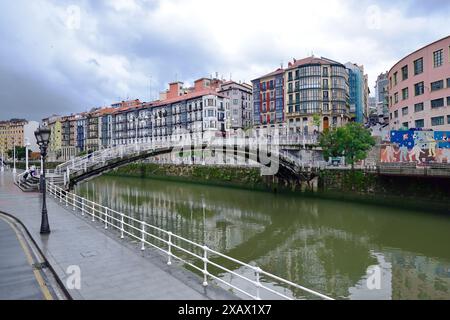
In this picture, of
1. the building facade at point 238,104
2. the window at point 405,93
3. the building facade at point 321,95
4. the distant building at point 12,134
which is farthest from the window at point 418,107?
the distant building at point 12,134

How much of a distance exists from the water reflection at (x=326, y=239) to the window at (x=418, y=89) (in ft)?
72.8

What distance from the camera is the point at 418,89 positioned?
47156 mm

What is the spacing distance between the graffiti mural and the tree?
371cm

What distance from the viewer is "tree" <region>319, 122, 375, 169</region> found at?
38.7 metres

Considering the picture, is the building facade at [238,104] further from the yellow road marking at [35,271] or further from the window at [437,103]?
the yellow road marking at [35,271]

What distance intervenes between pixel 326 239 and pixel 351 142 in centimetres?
1981

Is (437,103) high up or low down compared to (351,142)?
up

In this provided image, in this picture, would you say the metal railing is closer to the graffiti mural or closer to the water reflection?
the water reflection

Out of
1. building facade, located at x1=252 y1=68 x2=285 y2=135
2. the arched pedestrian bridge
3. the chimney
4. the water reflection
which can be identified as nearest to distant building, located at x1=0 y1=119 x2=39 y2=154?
the chimney

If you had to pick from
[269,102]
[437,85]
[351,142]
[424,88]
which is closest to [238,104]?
[269,102]

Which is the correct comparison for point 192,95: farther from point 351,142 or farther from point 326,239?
point 326,239

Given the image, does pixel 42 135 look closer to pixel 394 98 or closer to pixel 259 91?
pixel 394 98
